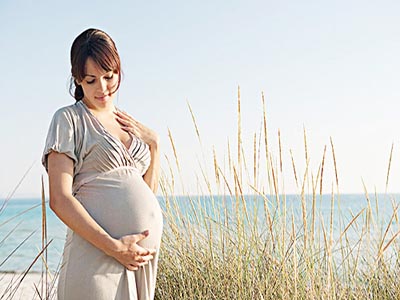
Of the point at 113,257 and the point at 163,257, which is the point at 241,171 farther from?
the point at 113,257

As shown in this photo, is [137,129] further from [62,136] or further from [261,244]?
[261,244]

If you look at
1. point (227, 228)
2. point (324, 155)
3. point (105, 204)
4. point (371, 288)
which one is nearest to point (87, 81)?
point (105, 204)

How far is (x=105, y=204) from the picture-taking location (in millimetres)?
2148

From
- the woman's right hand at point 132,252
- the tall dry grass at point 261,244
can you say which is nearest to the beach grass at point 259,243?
the tall dry grass at point 261,244

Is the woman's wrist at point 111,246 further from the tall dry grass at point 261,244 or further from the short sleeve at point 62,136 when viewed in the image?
the tall dry grass at point 261,244

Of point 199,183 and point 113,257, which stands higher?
point 199,183

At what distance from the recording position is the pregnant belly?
214cm

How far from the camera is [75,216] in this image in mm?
2041

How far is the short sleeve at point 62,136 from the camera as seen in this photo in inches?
81.9

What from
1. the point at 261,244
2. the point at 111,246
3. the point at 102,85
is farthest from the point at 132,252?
the point at 261,244

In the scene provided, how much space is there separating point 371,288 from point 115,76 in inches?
70.9

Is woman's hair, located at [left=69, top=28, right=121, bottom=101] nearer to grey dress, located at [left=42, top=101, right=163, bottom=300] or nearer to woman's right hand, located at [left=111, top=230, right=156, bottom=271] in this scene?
grey dress, located at [left=42, top=101, right=163, bottom=300]

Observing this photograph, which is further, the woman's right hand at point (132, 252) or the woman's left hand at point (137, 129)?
the woman's left hand at point (137, 129)

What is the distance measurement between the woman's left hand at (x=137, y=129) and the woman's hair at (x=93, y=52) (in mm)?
191
